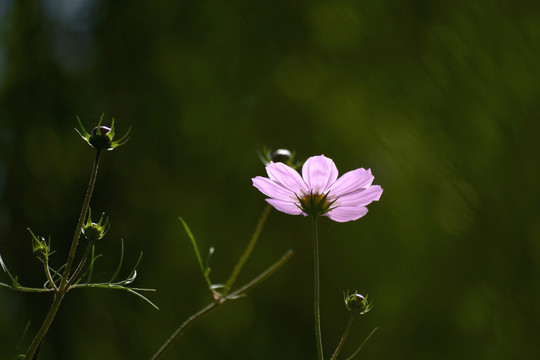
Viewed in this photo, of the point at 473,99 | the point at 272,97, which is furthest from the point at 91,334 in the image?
the point at 473,99

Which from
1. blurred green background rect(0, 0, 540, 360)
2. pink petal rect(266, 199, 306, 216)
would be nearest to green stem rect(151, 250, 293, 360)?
pink petal rect(266, 199, 306, 216)

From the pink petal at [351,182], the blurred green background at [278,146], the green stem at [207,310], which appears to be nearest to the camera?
the green stem at [207,310]

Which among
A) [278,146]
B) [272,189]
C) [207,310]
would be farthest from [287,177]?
[278,146]

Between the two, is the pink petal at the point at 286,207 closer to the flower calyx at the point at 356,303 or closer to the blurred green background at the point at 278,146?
the flower calyx at the point at 356,303

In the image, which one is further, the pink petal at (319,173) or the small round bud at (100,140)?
the pink petal at (319,173)

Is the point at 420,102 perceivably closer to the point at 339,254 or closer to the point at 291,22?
the point at 339,254

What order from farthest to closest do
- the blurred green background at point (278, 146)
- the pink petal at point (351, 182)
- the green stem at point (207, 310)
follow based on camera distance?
1. the blurred green background at point (278, 146)
2. the pink petal at point (351, 182)
3. the green stem at point (207, 310)

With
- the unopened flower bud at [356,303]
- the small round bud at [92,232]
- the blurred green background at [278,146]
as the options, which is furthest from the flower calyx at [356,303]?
the blurred green background at [278,146]
